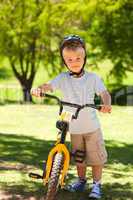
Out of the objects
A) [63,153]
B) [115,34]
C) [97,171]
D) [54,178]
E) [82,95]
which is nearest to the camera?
[54,178]

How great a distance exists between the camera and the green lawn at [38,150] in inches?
263

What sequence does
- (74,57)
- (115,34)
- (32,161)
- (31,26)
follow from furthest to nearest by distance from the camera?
(31,26), (115,34), (32,161), (74,57)

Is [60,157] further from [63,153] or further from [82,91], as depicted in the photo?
[82,91]

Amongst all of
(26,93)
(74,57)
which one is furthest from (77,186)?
(26,93)

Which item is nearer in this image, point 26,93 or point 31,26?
point 31,26

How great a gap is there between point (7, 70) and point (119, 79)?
21728 millimetres

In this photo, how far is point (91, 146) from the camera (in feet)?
20.1

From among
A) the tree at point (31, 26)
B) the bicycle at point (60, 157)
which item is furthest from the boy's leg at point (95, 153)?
the tree at point (31, 26)

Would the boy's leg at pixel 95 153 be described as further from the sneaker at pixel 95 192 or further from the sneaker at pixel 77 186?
the sneaker at pixel 77 186

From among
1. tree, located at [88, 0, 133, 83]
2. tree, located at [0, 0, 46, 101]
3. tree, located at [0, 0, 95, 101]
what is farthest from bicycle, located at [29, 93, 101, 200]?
tree, located at [0, 0, 46, 101]

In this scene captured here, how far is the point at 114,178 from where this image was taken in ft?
25.0

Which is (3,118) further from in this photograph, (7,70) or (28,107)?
(7,70)

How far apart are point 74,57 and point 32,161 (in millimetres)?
3722

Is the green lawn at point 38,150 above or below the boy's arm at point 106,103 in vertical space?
below
